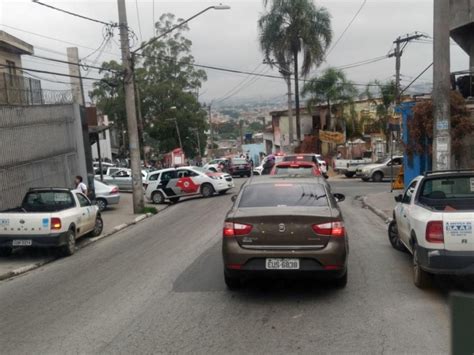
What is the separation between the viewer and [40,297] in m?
7.75

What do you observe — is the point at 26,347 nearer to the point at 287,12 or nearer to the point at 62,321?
the point at 62,321

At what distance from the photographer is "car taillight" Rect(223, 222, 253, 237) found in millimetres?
6578

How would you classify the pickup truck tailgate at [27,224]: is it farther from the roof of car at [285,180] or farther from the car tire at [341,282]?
the car tire at [341,282]

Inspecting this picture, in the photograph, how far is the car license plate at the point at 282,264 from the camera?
6.46 m

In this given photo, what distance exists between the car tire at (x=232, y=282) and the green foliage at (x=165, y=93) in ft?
166

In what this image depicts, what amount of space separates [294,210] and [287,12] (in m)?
36.2

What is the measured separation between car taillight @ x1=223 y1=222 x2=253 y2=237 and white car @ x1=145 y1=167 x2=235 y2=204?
18.1 meters

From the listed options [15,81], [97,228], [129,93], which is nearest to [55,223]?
[97,228]

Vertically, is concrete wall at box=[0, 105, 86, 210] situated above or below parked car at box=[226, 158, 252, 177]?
above

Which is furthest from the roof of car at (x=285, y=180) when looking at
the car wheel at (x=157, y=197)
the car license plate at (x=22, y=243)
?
the car wheel at (x=157, y=197)

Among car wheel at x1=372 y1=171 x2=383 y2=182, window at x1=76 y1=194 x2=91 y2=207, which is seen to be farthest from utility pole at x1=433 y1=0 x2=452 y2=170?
car wheel at x1=372 y1=171 x2=383 y2=182

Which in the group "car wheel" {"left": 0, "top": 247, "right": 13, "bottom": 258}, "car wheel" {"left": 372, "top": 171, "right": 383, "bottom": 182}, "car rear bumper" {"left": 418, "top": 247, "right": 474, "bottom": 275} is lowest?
"car wheel" {"left": 372, "top": 171, "right": 383, "bottom": 182}

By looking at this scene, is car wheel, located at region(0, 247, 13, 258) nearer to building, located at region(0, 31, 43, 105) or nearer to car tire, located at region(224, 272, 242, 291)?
building, located at region(0, 31, 43, 105)

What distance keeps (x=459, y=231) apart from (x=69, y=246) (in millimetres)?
8400
